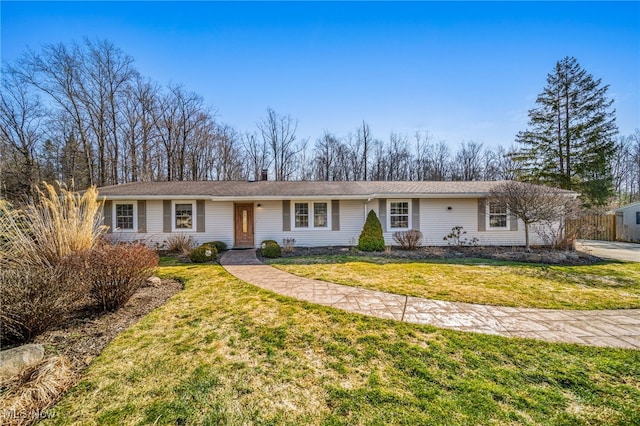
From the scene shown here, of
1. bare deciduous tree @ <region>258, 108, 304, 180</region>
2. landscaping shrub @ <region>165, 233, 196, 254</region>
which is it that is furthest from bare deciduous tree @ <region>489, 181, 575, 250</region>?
bare deciduous tree @ <region>258, 108, 304, 180</region>

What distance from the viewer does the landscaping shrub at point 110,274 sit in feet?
12.6

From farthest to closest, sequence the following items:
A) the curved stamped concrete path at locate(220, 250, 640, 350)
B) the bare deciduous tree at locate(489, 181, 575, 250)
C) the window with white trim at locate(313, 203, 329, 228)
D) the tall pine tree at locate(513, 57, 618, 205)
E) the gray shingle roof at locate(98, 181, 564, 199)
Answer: the tall pine tree at locate(513, 57, 618, 205)
the window with white trim at locate(313, 203, 329, 228)
the gray shingle roof at locate(98, 181, 564, 199)
the bare deciduous tree at locate(489, 181, 575, 250)
the curved stamped concrete path at locate(220, 250, 640, 350)

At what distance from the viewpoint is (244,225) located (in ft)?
35.8

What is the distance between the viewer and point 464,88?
11.0 meters

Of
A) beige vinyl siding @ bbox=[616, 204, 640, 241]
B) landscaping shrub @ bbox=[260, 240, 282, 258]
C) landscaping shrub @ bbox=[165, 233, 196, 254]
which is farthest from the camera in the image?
beige vinyl siding @ bbox=[616, 204, 640, 241]

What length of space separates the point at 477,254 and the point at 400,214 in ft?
10.5

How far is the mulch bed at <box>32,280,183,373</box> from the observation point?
9.37 feet

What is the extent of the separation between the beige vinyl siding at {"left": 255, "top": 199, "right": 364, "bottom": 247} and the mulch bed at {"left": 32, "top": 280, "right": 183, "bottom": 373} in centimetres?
613

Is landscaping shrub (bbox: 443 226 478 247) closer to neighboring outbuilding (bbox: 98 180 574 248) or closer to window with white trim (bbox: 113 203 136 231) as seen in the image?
neighboring outbuilding (bbox: 98 180 574 248)

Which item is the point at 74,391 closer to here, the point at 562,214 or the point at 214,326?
the point at 214,326

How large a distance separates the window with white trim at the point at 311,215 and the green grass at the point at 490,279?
8.69 ft

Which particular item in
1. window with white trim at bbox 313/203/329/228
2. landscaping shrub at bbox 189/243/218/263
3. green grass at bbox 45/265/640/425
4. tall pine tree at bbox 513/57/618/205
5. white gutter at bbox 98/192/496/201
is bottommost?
green grass at bbox 45/265/640/425

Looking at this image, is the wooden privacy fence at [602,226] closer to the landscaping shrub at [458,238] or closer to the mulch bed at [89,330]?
the landscaping shrub at [458,238]

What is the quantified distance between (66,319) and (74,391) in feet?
6.67
